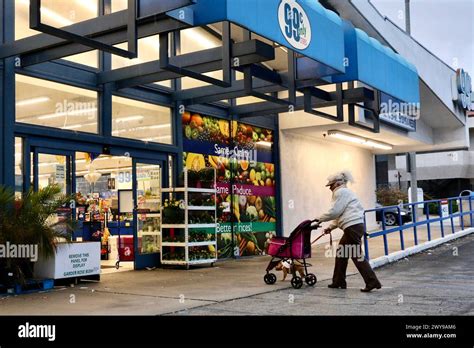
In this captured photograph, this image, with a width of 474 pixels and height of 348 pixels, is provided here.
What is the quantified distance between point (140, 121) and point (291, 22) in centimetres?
393

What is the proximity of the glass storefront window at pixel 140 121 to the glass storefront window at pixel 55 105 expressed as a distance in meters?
0.59

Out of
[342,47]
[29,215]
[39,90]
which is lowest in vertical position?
[29,215]

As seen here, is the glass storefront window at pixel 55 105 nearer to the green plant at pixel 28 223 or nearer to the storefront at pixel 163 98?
the storefront at pixel 163 98

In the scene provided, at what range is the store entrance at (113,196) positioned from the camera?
10.4 m

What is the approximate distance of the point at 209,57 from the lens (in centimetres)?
1009

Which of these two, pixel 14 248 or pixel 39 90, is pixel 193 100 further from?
pixel 14 248

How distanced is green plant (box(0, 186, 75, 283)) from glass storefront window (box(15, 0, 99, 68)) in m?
2.81

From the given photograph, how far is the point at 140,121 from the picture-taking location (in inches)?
483

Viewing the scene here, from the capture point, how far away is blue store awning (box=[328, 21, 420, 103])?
41.0 feet

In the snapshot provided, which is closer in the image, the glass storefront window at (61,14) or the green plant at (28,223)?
the green plant at (28,223)

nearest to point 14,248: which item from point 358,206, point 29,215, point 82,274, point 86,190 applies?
point 29,215

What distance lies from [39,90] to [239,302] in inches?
207

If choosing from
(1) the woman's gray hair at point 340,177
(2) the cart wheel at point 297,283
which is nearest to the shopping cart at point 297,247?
(2) the cart wheel at point 297,283

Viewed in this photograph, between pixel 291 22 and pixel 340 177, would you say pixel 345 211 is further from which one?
pixel 291 22
